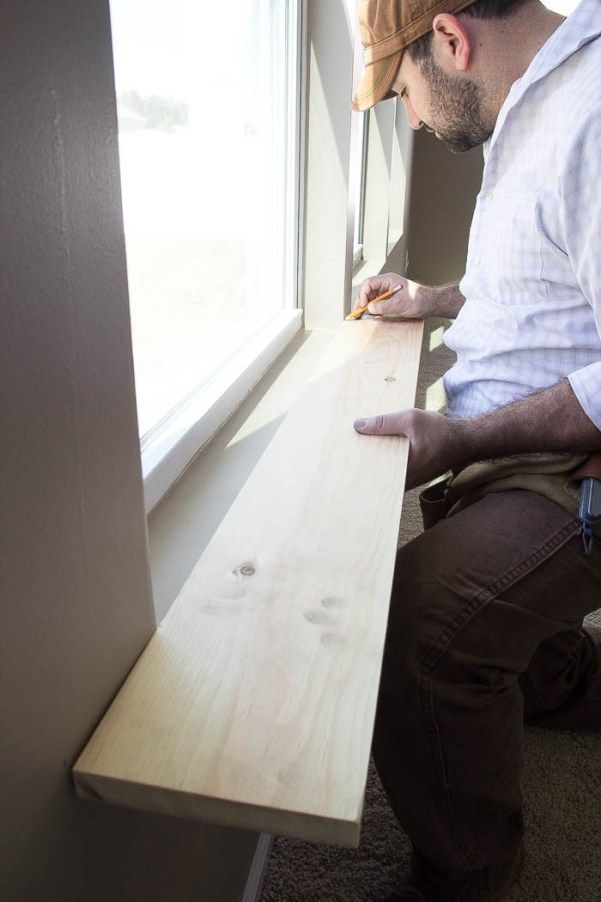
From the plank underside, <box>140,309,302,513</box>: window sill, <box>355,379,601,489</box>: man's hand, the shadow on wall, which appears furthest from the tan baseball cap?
the shadow on wall

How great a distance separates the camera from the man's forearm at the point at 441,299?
156cm

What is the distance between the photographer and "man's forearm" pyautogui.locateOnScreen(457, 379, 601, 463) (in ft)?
3.26

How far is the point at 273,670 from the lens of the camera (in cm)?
59

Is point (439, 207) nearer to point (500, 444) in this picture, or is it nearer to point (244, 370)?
point (244, 370)

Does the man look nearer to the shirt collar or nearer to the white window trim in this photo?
the shirt collar

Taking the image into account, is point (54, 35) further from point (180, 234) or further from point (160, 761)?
point (180, 234)

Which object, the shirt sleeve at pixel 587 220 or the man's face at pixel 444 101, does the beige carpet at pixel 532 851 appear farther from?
the man's face at pixel 444 101

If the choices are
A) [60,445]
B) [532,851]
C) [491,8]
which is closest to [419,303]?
[491,8]

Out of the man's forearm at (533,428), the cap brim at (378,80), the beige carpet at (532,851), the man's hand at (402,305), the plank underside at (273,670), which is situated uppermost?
the cap brim at (378,80)

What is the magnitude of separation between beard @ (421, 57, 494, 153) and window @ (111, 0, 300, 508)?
0.39 meters

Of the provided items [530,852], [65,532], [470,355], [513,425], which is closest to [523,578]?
[513,425]

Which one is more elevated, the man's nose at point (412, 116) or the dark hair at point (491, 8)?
the dark hair at point (491, 8)

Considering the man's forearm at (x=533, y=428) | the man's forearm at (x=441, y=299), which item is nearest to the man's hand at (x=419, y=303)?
the man's forearm at (x=441, y=299)

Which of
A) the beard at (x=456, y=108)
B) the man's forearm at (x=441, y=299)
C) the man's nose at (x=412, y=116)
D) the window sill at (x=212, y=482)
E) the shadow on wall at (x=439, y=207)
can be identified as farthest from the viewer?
the shadow on wall at (x=439, y=207)
